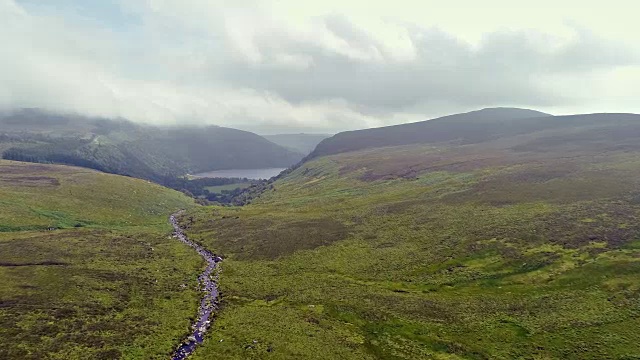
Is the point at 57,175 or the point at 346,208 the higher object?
the point at 57,175

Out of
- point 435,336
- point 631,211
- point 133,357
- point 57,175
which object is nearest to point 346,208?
point 631,211

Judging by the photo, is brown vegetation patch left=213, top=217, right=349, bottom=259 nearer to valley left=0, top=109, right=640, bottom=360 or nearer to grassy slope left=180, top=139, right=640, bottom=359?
grassy slope left=180, top=139, right=640, bottom=359

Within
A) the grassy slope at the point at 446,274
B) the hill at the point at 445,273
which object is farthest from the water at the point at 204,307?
the grassy slope at the point at 446,274

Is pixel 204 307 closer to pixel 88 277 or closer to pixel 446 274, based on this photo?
pixel 88 277

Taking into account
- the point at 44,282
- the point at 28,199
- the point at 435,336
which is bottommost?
the point at 435,336

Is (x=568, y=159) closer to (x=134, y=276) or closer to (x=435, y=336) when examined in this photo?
(x=435, y=336)

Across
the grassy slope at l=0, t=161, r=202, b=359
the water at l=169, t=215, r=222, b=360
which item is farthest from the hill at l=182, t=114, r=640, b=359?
the grassy slope at l=0, t=161, r=202, b=359

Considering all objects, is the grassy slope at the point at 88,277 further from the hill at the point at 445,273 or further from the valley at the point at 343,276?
the hill at the point at 445,273
